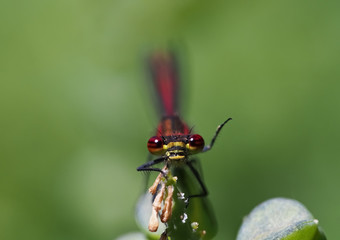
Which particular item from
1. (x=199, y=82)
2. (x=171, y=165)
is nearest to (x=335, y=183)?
(x=199, y=82)

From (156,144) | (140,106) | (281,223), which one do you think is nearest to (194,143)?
(156,144)

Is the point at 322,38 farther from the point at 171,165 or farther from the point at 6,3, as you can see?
the point at 6,3

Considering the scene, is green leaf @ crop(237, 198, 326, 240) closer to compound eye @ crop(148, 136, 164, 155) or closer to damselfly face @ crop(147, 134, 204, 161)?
damselfly face @ crop(147, 134, 204, 161)

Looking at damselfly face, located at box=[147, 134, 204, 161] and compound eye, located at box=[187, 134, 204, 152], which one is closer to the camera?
damselfly face, located at box=[147, 134, 204, 161]

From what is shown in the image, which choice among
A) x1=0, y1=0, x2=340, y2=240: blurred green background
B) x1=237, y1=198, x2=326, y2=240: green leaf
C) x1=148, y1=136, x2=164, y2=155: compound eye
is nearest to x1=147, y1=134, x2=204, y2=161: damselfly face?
x1=148, y1=136, x2=164, y2=155: compound eye

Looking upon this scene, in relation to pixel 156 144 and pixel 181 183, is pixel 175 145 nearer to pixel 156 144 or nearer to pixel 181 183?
pixel 156 144

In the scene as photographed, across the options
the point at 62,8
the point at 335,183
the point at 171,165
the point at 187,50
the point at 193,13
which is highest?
the point at 62,8

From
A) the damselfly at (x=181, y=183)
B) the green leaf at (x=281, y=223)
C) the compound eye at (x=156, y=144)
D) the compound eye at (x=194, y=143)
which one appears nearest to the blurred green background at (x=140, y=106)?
the damselfly at (x=181, y=183)
